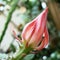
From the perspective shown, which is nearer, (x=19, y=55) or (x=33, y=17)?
(x=19, y=55)

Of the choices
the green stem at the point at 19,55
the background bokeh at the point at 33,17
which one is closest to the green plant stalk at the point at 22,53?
the green stem at the point at 19,55

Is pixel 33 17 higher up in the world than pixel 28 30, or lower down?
lower down

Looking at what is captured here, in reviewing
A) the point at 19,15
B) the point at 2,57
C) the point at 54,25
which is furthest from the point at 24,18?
the point at 2,57

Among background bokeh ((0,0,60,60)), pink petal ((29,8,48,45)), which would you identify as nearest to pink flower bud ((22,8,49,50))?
pink petal ((29,8,48,45))

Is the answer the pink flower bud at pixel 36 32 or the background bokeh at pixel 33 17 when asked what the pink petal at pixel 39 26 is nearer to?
the pink flower bud at pixel 36 32

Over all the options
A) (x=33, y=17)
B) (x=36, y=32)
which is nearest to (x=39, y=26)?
(x=36, y=32)

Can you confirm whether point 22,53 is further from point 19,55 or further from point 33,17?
point 33,17

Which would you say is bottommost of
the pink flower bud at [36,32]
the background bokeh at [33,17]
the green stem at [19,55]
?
the background bokeh at [33,17]

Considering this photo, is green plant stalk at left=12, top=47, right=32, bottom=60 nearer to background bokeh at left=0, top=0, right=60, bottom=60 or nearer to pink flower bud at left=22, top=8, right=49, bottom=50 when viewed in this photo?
pink flower bud at left=22, top=8, right=49, bottom=50

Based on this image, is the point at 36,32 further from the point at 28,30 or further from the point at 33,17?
the point at 33,17
